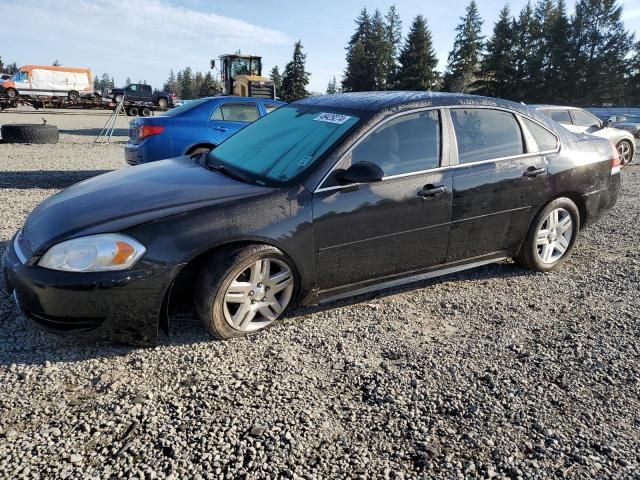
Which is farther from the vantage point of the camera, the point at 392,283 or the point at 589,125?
the point at 589,125

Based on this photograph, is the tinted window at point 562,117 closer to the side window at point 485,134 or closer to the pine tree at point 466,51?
the side window at point 485,134

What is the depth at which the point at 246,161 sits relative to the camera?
3682mm

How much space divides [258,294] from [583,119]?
11307 millimetres

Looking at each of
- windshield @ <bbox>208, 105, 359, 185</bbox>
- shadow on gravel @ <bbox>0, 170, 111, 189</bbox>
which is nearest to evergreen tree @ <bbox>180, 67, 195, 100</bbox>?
shadow on gravel @ <bbox>0, 170, 111, 189</bbox>

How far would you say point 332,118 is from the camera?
3.62m

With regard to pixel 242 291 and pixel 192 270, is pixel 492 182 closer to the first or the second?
pixel 242 291

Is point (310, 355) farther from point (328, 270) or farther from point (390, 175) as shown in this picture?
point (390, 175)

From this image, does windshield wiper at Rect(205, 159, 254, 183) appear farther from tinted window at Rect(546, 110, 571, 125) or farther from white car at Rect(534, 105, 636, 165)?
tinted window at Rect(546, 110, 571, 125)

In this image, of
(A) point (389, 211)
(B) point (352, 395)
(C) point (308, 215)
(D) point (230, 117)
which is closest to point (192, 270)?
(C) point (308, 215)

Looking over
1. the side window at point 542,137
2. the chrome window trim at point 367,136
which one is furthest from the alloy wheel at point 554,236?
the chrome window trim at point 367,136

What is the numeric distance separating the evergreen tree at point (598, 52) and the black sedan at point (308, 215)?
5270 centimetres

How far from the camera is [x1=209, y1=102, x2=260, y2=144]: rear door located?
7.75 meters

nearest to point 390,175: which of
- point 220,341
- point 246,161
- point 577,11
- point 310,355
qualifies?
point 246,161

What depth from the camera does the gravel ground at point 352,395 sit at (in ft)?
6.86
